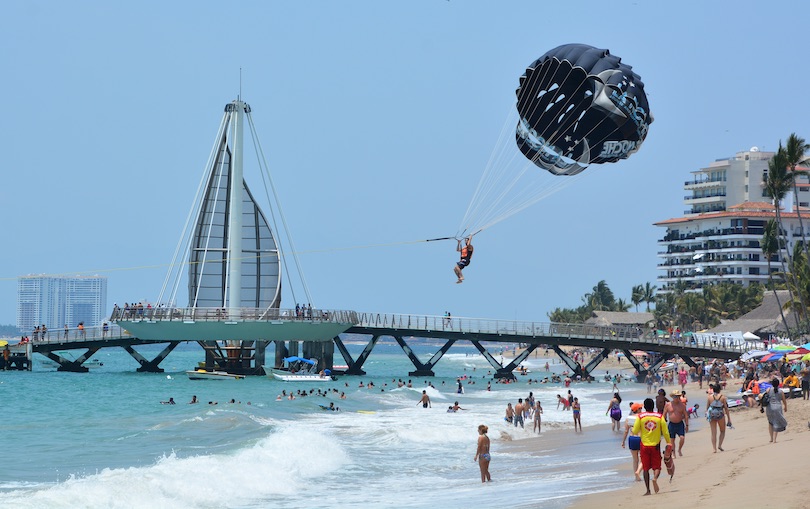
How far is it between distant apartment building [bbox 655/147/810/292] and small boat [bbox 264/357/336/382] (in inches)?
2698

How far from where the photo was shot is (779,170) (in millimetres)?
66125

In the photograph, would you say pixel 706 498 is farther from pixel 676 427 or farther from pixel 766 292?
pixel 766 292

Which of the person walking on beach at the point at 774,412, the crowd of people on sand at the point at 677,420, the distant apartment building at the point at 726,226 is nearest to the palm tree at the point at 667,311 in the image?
the distant apartment building at the point at 726,226

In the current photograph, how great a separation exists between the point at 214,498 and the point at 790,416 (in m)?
13.5

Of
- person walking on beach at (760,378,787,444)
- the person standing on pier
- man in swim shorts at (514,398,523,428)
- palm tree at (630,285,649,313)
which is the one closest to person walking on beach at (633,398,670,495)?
person walking on beach at (760,378,787,444)

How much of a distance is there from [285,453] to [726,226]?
105 meters

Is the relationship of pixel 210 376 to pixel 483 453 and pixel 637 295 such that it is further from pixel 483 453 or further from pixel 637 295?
pixel 637 295

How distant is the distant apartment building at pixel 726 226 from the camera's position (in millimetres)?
121688

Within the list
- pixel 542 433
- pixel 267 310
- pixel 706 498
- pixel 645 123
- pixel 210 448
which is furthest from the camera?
pixel 267 310

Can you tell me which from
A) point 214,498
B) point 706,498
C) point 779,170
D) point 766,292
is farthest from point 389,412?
point 766,292

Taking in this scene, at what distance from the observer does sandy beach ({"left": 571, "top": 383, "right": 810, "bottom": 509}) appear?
14133 mm

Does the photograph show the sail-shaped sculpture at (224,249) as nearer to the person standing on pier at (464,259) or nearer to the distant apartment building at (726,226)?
the person standing on pier at (464,259)

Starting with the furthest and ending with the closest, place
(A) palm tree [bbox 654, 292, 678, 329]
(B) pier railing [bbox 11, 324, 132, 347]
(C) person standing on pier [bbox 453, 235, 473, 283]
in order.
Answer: (A) palm tree [bbox 654, 292, 678, 329] → (B) pier railing [bbox 11, 324, 132, 347] → (C) person standing on pier [bbox 453, 235, 473, 283]

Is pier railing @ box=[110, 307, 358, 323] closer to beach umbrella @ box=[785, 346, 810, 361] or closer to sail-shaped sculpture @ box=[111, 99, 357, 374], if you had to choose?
sail-shaped sculpture @ box=[111, 99, 357, 374]
